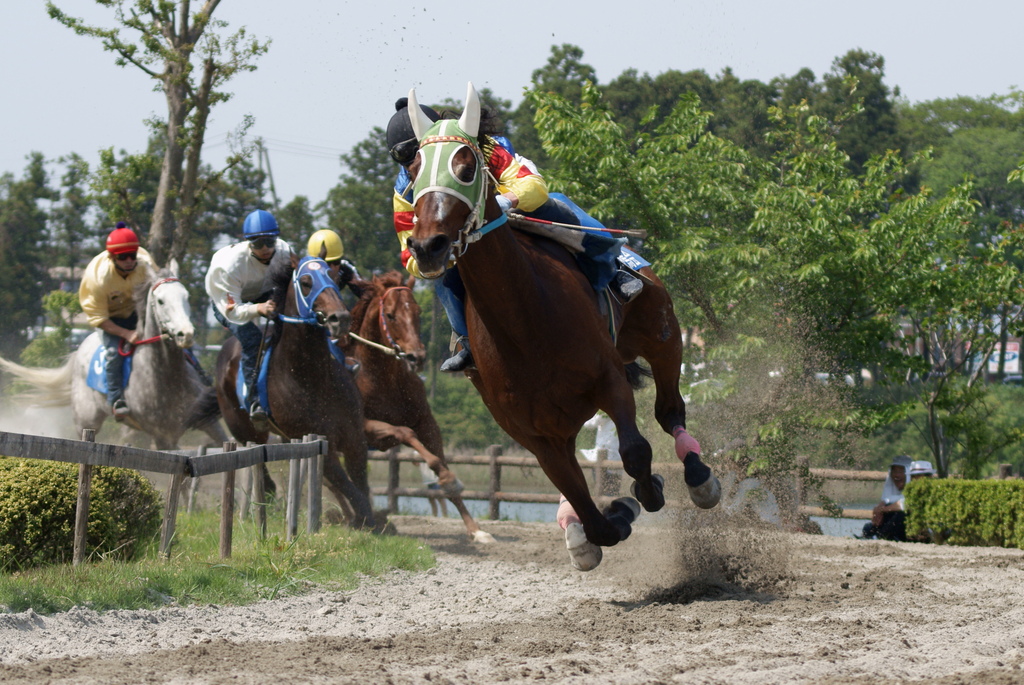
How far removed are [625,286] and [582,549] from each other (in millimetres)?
1620

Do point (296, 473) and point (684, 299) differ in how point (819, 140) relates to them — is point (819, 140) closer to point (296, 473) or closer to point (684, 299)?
point (684, 299)

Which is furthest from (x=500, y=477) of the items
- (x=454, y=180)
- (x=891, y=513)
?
(x=454, y=180)

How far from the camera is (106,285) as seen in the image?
11258 millimetres

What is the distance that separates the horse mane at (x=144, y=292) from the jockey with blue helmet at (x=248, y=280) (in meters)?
1.21

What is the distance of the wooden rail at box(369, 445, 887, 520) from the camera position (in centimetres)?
1315

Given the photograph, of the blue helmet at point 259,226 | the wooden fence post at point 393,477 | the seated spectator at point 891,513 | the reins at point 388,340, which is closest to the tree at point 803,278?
the seated spectator at point 891,513

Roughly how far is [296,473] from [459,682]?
5.09m

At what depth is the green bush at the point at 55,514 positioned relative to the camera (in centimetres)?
631

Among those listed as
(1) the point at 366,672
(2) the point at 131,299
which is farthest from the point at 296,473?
(1) the point at 366,672

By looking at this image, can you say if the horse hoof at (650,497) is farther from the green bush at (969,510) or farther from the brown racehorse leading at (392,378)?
the green bush at (969,510)

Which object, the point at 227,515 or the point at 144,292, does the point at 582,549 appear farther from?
the point at 144,292

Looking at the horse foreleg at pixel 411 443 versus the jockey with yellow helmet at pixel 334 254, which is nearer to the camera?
the horse foreleg at pixel 411 443

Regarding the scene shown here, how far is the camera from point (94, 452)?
6242mm

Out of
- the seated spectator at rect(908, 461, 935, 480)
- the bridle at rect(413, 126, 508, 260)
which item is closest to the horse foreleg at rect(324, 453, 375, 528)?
the bridle at rect(413, 126, 508, 260)
